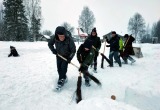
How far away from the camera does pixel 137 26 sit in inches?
2490

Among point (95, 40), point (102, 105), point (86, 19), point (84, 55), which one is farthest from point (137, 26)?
point (102, 105)

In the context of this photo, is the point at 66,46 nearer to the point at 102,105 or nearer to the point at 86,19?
the point at 102,105

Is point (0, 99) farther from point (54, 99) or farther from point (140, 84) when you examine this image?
point (140, 84)

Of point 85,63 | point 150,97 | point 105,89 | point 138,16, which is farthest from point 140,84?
point 138,16

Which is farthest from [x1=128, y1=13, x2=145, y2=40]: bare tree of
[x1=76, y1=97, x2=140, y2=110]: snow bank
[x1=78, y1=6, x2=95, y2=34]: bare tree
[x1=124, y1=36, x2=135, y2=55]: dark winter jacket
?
[x1=76, y1=97, x2=140, y2=110]: snow bank

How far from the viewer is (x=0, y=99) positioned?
16.3ft

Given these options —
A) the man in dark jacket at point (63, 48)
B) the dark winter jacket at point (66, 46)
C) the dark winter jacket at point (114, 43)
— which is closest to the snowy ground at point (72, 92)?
the man in dark jacket at point (63, 48)

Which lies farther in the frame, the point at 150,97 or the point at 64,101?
the point at 150,97

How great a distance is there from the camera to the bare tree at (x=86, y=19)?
5328 centimetres

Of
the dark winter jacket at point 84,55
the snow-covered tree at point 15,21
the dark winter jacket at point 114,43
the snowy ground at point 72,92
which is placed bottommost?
the snowy ground at point 72,92

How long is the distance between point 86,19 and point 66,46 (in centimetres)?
4886

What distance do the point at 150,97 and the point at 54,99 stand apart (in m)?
2.96

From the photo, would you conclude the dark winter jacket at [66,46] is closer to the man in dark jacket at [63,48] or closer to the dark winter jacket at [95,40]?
the man in dark jacket at [63,48]

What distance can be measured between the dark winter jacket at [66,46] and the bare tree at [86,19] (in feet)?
155
